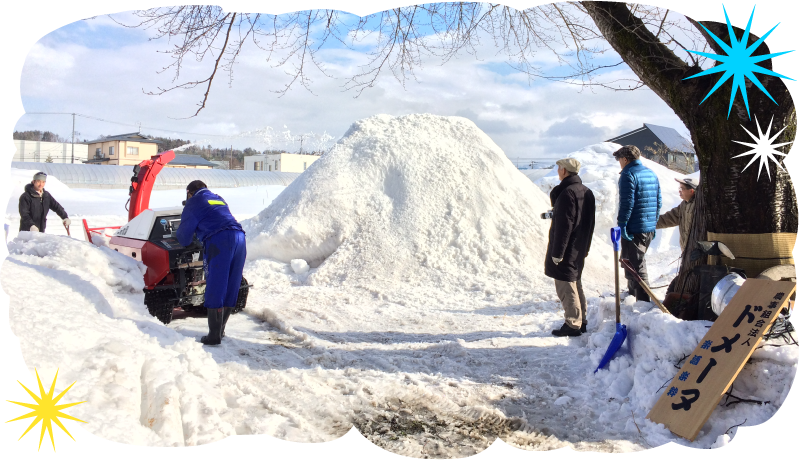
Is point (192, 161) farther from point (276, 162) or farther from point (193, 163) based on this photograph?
point (276, 162)

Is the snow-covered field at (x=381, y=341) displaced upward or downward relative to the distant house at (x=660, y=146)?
downward

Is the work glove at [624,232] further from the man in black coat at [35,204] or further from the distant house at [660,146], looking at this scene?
the distant house at [660,146]

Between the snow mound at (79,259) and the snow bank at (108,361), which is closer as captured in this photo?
the snow bank at (108,361)

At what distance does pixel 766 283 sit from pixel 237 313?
15.4 feet

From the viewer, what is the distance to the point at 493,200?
8.34 metres

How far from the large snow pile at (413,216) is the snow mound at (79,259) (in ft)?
10.3

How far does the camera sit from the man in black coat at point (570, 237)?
437 centimetres

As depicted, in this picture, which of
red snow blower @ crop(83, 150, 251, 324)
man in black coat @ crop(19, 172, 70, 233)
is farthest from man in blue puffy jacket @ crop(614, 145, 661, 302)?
man in black coat @ crop(19, 172, 70, 233)

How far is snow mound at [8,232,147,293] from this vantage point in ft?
12.4

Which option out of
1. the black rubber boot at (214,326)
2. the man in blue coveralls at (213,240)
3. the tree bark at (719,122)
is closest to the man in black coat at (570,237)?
the tree bark at (719,122)

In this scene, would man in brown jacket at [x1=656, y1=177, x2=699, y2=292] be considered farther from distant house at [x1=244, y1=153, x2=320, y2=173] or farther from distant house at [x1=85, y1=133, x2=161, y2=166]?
distant house at [x1=244, y1=153, x2=320, y2=173]

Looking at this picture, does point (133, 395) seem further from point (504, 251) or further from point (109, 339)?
point (504, 251)

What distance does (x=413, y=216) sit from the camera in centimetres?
797

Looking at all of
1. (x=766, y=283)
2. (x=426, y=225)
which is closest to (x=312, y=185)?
(x=426, y=225)
